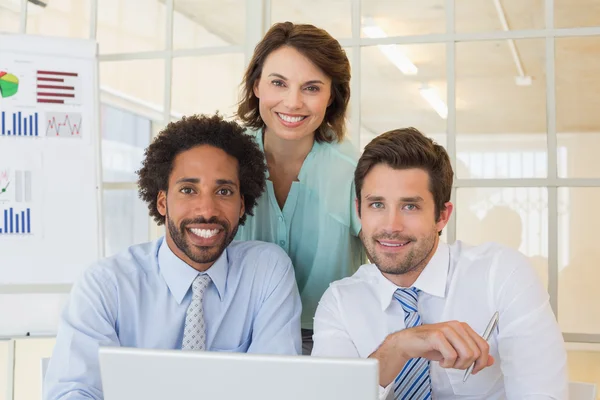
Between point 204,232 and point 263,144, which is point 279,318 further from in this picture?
point 263,144

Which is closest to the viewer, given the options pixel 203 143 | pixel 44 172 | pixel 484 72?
pixel 203 143

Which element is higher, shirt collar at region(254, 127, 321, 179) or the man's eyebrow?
shirt collar at region(254, 127, 321, 179)

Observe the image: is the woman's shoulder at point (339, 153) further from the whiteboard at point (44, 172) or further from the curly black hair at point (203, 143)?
the whiteboard at point (44, 172)

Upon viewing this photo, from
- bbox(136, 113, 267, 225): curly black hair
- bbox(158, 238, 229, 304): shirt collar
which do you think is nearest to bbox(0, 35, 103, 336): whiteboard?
bbox(136, 113, 267, 225): curly black hair

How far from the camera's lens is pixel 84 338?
6.04ft

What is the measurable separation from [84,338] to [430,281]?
867 mm

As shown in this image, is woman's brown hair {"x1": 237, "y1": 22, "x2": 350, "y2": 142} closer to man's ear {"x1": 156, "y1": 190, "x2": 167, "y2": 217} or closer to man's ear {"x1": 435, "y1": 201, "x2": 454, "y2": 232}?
man's ear {"x1": 156, "y1": 190, "x2": 167, "y2": 217}

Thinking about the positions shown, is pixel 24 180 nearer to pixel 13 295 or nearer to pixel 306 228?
pixel 13 295

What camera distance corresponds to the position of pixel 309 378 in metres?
0.99

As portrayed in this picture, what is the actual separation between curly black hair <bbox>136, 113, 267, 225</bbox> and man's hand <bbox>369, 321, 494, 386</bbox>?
73 cm

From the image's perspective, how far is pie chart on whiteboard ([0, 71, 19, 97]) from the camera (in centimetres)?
295

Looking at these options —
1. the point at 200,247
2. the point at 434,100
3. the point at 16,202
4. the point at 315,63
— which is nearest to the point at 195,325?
the point at 200,247

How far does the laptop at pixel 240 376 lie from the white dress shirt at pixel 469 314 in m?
0.77

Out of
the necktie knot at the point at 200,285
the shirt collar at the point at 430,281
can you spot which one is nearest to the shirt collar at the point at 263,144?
the necktie knot at the point at 200,285
